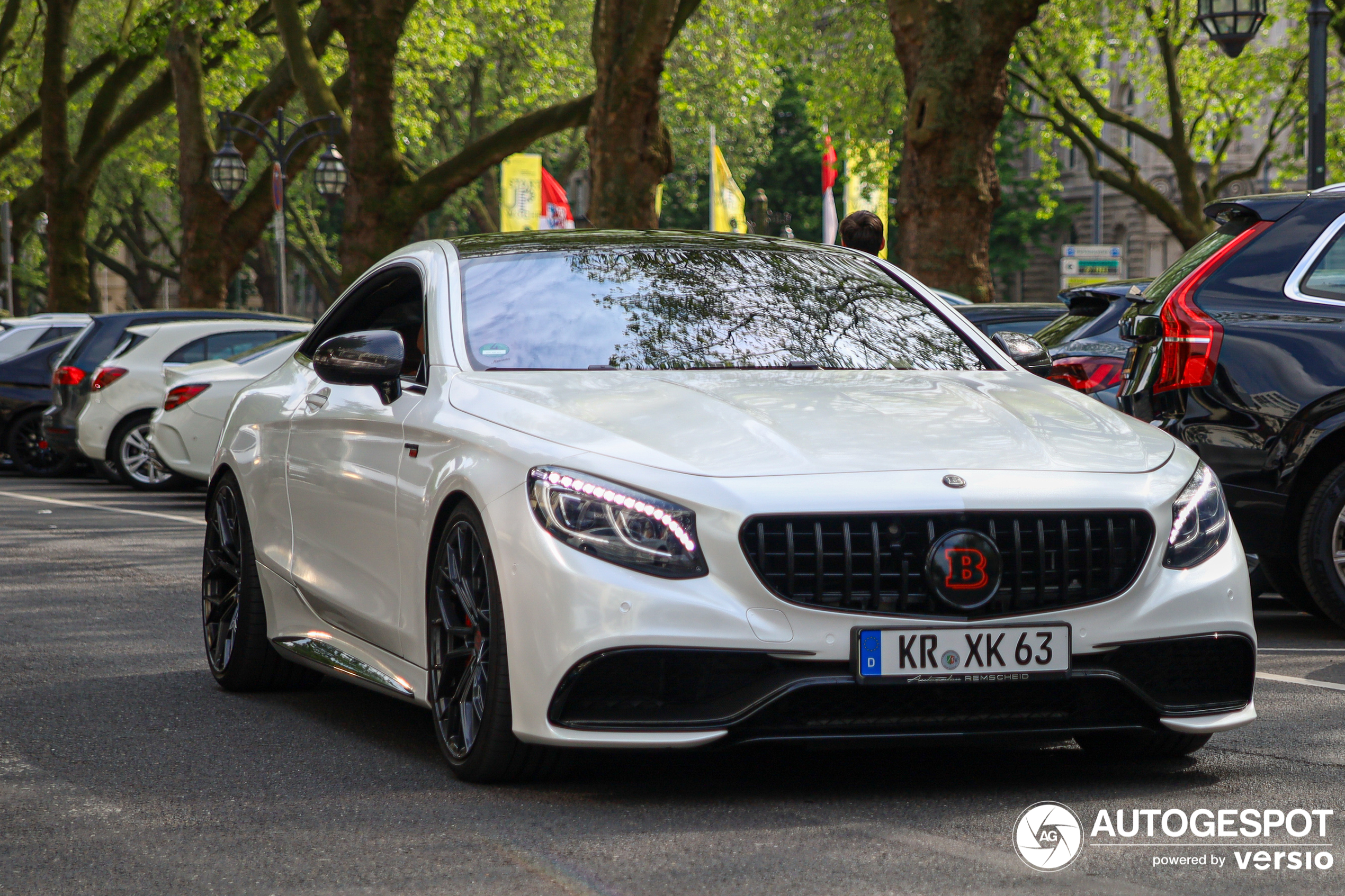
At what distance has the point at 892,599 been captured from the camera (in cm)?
447

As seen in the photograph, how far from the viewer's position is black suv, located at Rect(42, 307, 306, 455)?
60.0 feet

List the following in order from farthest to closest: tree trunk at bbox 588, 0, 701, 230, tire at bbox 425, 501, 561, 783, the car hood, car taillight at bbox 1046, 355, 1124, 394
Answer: tree trunk at bbox 588, 0, 701, 230 < car taillight at bbox 1046, 355, 1124, 394 < tire at bbox 425, 501, 561, 783 < the car hood

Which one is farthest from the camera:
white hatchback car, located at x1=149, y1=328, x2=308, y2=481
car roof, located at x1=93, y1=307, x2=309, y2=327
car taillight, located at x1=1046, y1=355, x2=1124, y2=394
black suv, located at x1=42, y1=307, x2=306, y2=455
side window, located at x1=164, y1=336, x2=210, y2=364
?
black suv, located at x1=42, y1=307, x2=306, y2=455

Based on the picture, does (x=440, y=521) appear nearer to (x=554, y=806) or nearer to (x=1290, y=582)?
(x=554, y=806)

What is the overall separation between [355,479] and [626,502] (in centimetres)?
148

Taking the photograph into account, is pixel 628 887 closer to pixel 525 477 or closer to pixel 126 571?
pixel 525 477

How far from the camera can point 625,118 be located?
64.7 feet

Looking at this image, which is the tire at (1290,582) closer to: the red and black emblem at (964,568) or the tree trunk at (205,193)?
the red and black emblem at (964,568)

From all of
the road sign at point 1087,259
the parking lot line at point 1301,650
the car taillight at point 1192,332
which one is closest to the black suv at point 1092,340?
the car taillight at point 1192,332

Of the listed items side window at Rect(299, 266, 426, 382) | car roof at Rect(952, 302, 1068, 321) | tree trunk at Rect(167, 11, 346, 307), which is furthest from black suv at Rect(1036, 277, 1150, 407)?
tree trunk at Rect(167, 11, 346, 307)

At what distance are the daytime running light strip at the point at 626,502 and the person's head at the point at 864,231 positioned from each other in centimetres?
697

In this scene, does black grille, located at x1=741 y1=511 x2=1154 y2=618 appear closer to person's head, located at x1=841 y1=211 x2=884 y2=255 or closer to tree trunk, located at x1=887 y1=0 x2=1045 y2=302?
person's head, located at x1=841 y1=211 x2=884 y2=255

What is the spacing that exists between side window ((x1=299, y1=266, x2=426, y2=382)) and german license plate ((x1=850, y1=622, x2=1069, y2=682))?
2229 millimetres

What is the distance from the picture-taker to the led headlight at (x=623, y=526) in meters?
4.41
